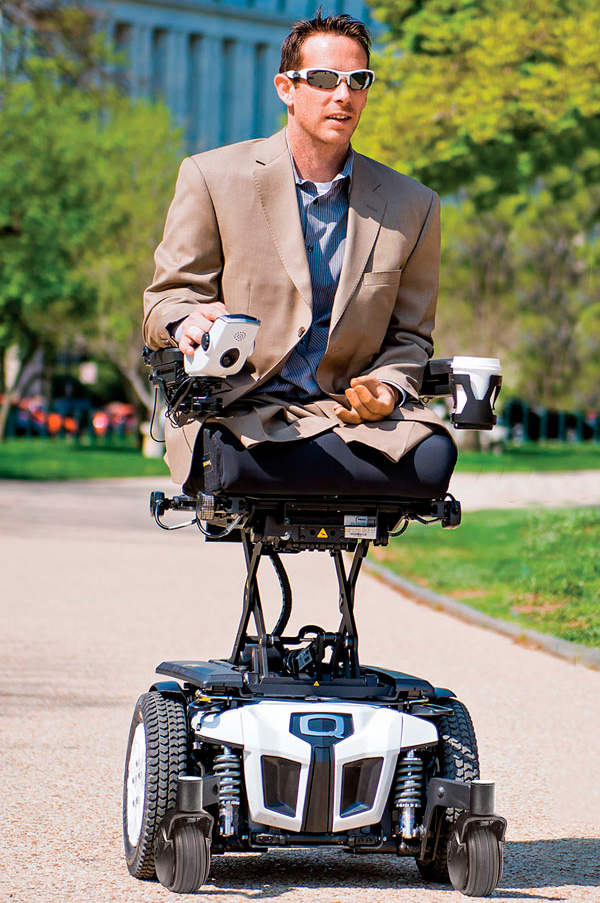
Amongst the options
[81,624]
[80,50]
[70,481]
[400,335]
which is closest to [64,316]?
[70,481]

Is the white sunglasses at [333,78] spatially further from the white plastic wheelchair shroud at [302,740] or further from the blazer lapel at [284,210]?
the white plastic wheelchair shroud at [302,740]

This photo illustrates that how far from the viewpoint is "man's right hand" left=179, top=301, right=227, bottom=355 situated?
→ 4.18 m

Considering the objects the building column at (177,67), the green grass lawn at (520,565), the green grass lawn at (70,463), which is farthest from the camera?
the building column at (177,67)

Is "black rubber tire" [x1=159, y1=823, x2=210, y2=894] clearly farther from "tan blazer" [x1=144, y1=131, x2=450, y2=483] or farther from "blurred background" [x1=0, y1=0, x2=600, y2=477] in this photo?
"blurred background" [x1=0, y1=0, x2=600, y2=477]

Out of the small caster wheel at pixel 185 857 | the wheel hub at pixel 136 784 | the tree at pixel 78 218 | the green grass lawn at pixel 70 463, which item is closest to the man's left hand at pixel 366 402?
the wheel hub at pixel 136 784

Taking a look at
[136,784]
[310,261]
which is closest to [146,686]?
[136,784]

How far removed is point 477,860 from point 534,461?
111 ft

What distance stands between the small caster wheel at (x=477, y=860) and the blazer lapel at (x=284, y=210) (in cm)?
149

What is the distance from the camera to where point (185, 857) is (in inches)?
169

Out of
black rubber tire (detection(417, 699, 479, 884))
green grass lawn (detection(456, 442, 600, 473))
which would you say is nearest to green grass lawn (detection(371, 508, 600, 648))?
black rubber tire (detection(417, 699, 479, 884))

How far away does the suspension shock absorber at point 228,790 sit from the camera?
4.27 meters

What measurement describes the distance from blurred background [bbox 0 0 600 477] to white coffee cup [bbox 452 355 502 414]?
1468 centimetres

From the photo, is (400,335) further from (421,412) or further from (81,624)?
(81,624)

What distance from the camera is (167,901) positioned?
436cm
